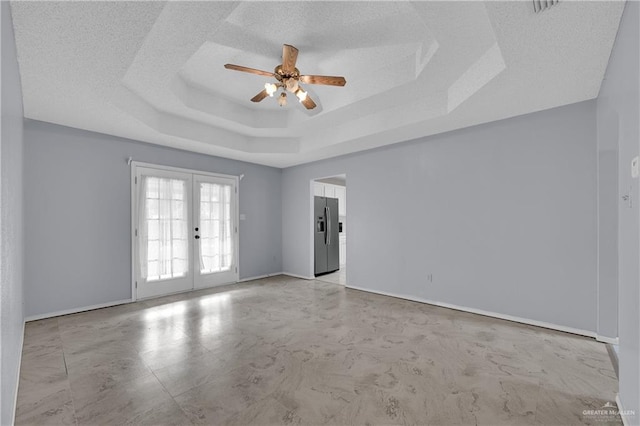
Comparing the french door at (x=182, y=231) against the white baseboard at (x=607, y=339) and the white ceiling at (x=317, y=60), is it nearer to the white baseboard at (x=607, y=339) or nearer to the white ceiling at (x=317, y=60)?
the white ceiling at (x=317, y=60)

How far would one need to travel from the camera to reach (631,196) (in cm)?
167

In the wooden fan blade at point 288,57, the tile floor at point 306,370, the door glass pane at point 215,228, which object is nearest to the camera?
the tile floor at point 306,370

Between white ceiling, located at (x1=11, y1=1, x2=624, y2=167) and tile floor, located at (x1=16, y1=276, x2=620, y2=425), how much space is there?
255 centimetres

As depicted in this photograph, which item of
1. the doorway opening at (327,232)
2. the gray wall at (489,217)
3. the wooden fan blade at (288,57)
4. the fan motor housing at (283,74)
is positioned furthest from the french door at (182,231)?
the wooden fan blade at (288,57)

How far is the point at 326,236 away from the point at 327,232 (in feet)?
0.31

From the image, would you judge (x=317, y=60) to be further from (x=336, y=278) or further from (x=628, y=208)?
(x=336, y=278)

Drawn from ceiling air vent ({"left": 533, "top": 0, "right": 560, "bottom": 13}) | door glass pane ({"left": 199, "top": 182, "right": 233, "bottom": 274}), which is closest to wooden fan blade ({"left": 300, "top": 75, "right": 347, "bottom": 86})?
ceiling air vent ({"left": 533, "top": 0, "right": 560, "bottom": 13})

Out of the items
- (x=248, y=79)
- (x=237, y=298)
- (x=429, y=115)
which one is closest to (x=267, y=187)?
(x=237, y=298)

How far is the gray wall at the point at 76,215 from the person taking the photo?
3625mm

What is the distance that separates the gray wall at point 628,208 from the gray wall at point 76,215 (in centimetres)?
549

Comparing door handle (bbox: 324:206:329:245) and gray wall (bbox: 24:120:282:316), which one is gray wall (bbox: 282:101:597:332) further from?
gray wall (bbox: 24:120:282:316)

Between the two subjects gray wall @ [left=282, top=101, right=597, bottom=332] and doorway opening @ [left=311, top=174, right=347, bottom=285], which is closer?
gray wall @ [left=282, top=101, right=597, bottom=332]

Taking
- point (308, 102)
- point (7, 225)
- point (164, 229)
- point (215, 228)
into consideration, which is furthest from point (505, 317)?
point (164, 229)

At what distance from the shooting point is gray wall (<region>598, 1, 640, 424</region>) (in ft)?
5.11
